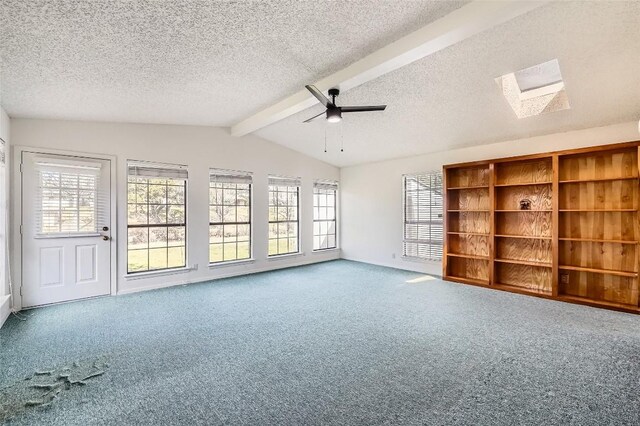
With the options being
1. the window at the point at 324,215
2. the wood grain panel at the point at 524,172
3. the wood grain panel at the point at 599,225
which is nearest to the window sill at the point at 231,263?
the window at the point at 324,215

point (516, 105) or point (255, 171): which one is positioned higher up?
point (516, 105)

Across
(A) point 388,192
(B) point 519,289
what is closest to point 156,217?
(A) point 388,192

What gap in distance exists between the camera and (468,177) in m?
5.49

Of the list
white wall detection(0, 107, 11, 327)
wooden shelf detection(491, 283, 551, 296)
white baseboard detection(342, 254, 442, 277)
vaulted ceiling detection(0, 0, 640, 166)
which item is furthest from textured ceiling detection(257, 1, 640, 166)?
white wall detection(0, 107, 11, 327)

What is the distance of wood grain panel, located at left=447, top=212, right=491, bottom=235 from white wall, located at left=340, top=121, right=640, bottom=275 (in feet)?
2.79

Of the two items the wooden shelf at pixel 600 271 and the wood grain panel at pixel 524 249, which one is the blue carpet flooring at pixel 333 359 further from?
the wood grain panel at pixel 524 249

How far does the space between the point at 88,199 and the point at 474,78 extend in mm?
5417

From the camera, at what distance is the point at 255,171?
6180 mm

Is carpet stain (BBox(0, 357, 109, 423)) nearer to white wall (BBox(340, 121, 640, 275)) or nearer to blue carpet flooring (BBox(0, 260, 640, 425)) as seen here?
blue carpet flooring (BBox(0, 260, 640, 425))

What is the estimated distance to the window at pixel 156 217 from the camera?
15.9 ft

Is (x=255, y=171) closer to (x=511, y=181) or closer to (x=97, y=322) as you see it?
(x=97, y=322)

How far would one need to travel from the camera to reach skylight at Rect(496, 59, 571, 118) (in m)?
3.60

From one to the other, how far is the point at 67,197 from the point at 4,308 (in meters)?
1.52

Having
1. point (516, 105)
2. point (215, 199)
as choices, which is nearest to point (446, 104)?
point (516, 105)
